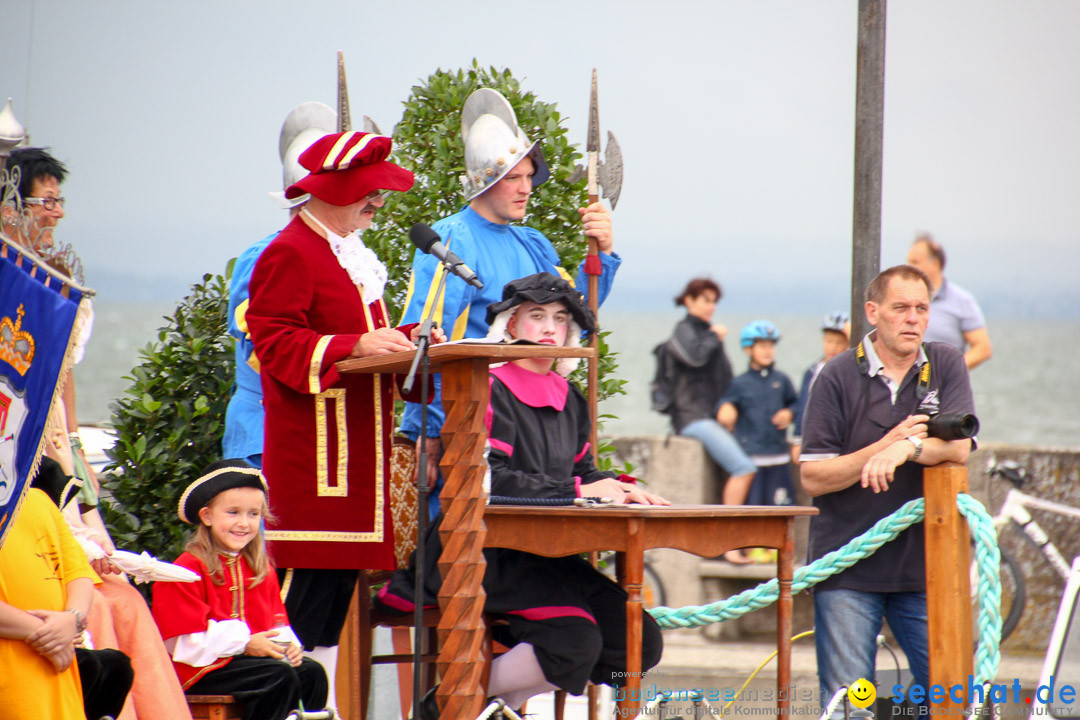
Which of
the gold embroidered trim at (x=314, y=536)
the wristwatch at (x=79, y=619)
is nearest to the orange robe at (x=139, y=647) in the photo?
the wristwatch at (x=79, y=619)

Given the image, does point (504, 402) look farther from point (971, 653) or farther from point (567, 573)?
point (971, 653)

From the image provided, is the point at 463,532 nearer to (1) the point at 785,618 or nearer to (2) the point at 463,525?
(2) the point at 463,525

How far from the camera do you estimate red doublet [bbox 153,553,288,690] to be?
12.6 ft

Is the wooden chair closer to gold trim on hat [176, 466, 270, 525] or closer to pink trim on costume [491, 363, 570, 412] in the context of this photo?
gold trim on hat [176, 466, 270, 525]

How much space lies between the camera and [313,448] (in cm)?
405

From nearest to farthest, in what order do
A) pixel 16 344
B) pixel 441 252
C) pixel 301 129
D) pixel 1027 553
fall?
pixel 16 344 → pixel 441 252 → pixel 301 129 → pixel 1027 553

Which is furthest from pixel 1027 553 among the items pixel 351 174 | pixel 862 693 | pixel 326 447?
pixel 351 174

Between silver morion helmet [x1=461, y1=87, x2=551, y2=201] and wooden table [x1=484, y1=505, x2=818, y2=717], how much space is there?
145 centimetres

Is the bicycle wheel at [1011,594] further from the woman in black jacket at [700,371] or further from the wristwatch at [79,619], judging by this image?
the wristwatch at [79,619]

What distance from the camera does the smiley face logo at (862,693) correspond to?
4324mm

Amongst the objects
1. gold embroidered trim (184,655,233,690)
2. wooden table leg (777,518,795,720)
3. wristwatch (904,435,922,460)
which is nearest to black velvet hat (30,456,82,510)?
gold embroidered trim (184,655,233,690)

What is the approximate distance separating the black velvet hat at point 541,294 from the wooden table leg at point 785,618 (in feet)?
3.16

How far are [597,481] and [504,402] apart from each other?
405 millimetres

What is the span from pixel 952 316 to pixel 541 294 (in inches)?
166
